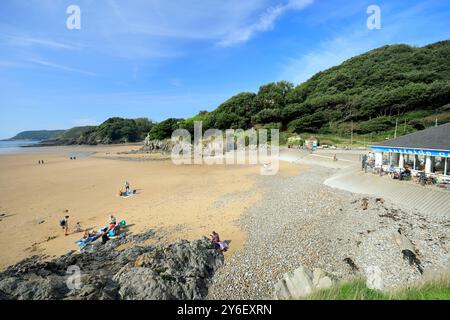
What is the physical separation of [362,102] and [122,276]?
58869 millimetres

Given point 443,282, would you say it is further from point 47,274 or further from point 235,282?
point 47,274

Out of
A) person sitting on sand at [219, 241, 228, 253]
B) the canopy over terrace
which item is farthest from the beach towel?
the canopy over terrace

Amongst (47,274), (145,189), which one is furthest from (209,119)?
(47,274)

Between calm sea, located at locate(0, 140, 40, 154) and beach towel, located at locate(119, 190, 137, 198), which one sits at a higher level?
calm sea, located at locate(0, 140, 40, 154)

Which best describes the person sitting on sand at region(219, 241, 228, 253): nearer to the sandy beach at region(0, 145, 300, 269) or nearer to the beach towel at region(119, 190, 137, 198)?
the sandy beach at region(0, 145, 300, 269)

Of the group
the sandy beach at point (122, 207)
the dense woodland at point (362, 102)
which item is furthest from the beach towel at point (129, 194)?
the dense woodland at point (362, 102)

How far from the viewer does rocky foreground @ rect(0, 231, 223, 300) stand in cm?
600

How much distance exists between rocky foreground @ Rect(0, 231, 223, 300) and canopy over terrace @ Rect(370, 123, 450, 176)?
12.7 meters
